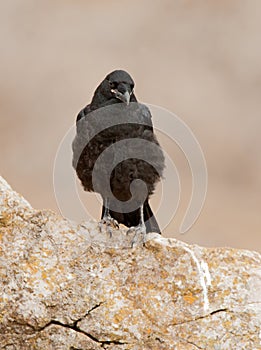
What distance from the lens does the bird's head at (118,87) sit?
238 inches

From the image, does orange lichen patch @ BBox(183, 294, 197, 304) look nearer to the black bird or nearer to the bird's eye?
the black bird

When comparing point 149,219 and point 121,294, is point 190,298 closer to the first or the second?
point 121,294

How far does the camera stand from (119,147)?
6176 millimetres

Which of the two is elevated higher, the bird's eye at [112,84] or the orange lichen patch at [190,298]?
the bird's eye at [112,84]

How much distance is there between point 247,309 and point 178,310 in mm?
508

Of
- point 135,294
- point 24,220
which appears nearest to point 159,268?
point 135,294

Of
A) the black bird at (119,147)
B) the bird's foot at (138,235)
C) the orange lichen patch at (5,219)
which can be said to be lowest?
the orange lichen patch at (5,219)

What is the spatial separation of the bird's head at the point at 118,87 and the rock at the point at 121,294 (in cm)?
155

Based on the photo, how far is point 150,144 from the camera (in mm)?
6309

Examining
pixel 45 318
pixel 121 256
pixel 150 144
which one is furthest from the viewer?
pixel 150 144

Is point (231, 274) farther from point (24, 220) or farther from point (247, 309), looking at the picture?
point (24, 220)

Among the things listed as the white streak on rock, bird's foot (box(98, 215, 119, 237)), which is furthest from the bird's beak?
the white streak on rock

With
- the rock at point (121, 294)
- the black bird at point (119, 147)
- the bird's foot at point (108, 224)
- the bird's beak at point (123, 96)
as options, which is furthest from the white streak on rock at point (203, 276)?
the bird's beak at point (123, 96)

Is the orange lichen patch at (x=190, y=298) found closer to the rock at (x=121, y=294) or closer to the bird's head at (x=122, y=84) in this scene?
the rock at (x=121, y=294)
